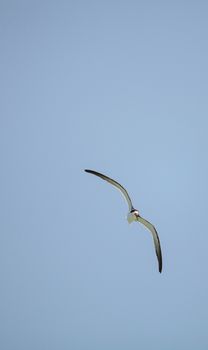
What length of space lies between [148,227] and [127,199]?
2105 millimetres

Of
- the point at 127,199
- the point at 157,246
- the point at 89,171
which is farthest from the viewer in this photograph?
the point at 157,246

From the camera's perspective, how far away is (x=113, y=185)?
65.4ft

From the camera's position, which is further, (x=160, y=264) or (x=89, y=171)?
(x=160, y=264)

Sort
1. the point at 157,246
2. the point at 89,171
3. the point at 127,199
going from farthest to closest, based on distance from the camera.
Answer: the point at 157,246
the point at 89,171
the point at 127,199

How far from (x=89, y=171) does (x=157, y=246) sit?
12.8 ft

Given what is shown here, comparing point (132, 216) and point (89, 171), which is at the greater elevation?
point (89, 171)

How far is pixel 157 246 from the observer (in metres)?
22.4

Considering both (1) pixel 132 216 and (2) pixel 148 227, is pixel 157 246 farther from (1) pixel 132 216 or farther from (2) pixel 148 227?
(1) pixel 132 216

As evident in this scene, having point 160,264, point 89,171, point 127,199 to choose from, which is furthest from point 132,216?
point 160,264

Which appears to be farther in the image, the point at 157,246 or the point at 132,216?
the point at 157,246

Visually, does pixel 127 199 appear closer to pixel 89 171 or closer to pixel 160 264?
pixel 89 171

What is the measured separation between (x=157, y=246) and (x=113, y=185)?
3.69 metres

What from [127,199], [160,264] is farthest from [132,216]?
[160,264]

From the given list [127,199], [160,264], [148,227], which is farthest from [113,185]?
[160,264]
